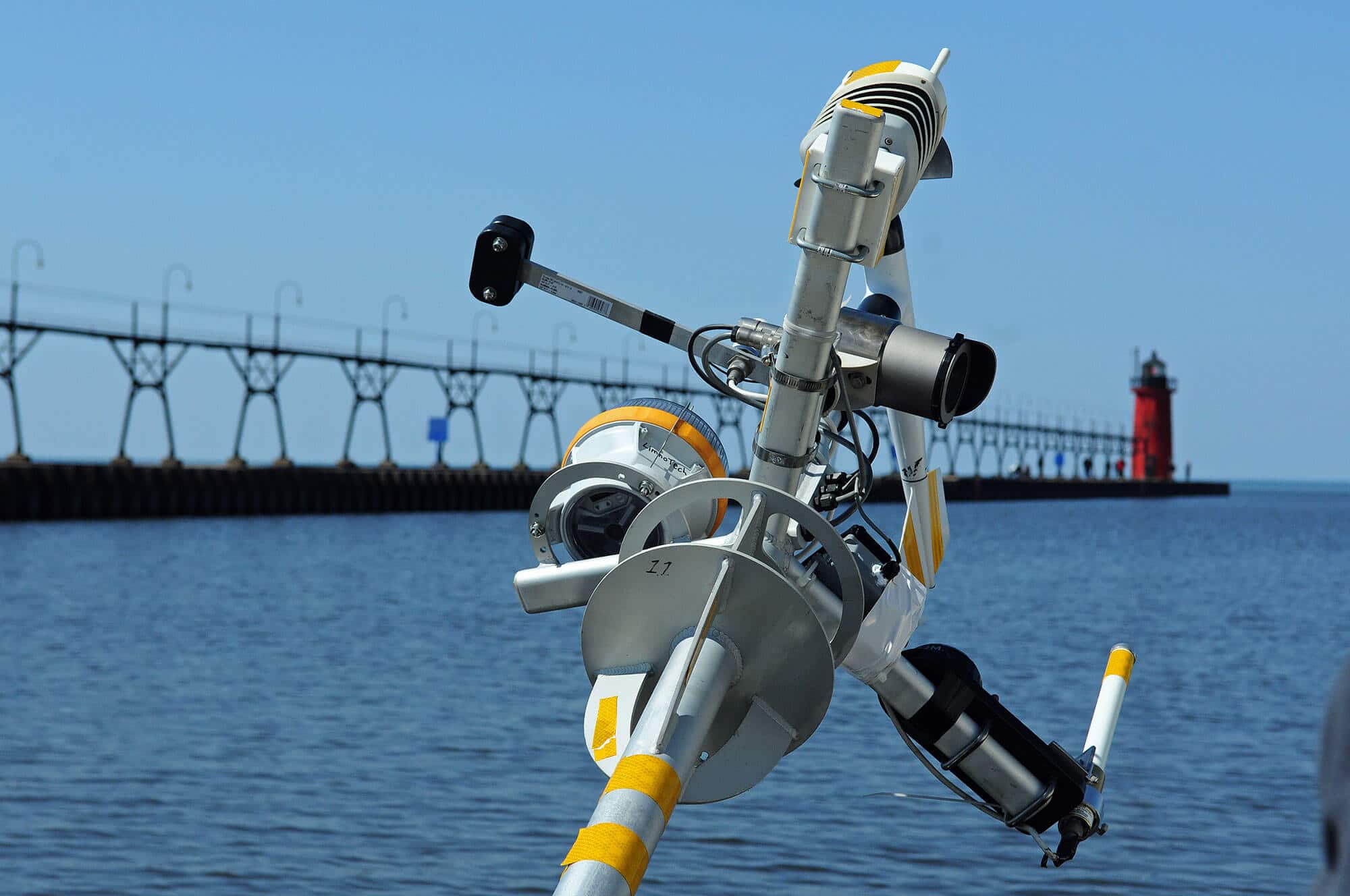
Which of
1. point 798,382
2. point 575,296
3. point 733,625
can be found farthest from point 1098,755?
point 575,296

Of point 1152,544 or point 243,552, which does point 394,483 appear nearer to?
point 243,552

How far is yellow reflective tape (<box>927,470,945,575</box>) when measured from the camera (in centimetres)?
509

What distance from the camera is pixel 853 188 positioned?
3.46 meters

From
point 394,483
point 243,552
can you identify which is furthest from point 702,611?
point 394,483

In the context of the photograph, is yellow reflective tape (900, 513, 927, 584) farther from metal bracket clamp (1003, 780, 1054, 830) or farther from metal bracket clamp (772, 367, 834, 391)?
metal bracket clamp (772, 367, 834, 391)

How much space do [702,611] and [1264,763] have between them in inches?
813

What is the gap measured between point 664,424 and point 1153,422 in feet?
608

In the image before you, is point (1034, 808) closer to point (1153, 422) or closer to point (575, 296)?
point (575, 296)

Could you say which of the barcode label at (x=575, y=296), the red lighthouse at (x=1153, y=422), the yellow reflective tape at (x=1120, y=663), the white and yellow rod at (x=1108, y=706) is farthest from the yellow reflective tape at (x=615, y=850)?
the red lighthouse at (x=1153, y=422)

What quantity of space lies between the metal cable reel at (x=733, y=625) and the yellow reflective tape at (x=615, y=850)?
71 centimetres

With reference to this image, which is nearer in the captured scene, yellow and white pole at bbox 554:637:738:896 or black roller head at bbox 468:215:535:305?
yellow and white pole at bbox 554:637:738:896

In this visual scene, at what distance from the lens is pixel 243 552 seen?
6216cm

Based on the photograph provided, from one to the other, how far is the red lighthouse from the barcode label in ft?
583

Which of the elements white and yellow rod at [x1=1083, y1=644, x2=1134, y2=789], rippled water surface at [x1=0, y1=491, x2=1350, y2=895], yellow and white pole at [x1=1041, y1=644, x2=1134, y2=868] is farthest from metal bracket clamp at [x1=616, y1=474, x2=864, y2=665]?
rippled water surface at [x1=0, y1=491, x2=1350, y2=895]
